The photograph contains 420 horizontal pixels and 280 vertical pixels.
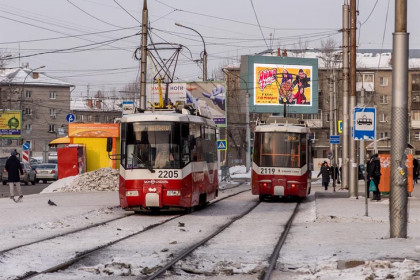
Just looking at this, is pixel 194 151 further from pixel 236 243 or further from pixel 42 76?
pixel 42 76

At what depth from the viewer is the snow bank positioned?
39.6m

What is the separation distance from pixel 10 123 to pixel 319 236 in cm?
6579

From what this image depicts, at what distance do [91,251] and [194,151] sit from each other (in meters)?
9.77

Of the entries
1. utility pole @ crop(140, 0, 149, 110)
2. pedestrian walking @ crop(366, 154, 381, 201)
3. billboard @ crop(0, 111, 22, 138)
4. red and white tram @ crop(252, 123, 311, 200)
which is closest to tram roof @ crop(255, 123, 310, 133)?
red and white tram @ crop(252, 123, 311, 200)

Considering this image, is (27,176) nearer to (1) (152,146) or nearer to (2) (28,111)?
(1) (152,146)

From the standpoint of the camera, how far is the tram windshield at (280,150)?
1227 inches

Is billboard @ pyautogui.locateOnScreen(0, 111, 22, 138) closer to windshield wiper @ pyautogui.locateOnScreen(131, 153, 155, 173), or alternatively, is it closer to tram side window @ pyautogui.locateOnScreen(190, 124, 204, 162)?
tram side window @ pyautogui.locateOnScreen(190, 124, 204, 162)

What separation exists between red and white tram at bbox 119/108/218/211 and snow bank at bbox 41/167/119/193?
1615cm

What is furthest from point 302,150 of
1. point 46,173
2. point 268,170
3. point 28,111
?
point 28,111

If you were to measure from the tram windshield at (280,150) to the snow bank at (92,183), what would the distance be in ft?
33.5

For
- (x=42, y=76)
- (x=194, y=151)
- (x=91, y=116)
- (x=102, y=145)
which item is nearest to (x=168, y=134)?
(x=194, y=151)

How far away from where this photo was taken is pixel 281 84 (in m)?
77.2

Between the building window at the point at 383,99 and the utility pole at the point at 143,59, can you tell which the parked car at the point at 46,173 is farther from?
the building window at the point at 383,99

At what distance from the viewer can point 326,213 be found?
23344 millimetres
